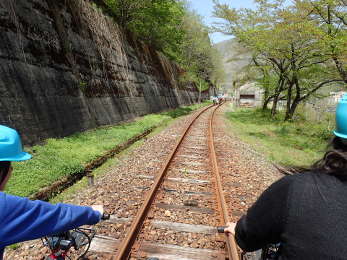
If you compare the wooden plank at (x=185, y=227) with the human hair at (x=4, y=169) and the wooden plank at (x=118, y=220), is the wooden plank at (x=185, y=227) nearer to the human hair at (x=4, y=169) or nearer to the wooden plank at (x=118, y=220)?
the wooden plank at (x=118, y=220)

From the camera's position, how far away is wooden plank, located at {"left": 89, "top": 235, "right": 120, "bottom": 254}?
4176 mm

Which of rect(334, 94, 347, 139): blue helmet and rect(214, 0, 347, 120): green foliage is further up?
rect(214, 0, 347, 120): green foliage

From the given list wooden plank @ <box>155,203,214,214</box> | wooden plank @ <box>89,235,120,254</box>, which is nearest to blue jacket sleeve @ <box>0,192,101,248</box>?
wooden plank @ <box>89,235,120,254</box>

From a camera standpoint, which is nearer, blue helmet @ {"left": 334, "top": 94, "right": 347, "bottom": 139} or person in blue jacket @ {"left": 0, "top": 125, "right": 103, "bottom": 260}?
blue helmet @ {"left": 334, "top": 94, "right": 347, "bottom": 139}

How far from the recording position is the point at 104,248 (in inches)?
166

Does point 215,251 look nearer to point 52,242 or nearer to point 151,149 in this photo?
point 52,242

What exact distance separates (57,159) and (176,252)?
5324mm

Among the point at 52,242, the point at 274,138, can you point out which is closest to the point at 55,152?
the point at 52,242

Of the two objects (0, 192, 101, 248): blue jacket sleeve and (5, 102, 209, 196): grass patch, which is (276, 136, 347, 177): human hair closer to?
(0, 192, 101, 248): blue jacket sleeve

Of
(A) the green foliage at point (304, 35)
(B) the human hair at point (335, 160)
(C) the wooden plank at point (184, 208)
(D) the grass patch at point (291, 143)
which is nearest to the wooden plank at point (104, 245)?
(C) the wooden plank at point (184, 208)

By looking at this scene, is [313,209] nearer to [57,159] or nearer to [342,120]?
[342,120]

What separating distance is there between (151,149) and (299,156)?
21.0 ft

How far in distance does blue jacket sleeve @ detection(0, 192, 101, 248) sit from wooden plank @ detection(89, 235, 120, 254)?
8.20 ft

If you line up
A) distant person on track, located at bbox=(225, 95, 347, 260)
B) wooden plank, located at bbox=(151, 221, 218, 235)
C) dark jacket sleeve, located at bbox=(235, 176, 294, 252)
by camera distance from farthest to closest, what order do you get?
wooden plank, located at bbox=(151, 221, 218, 235) < dark jacket sleeve, located at bbox=(235, 176, 294, 252) < distant person on track, located at bbox=(225, 95, 347, 260)
